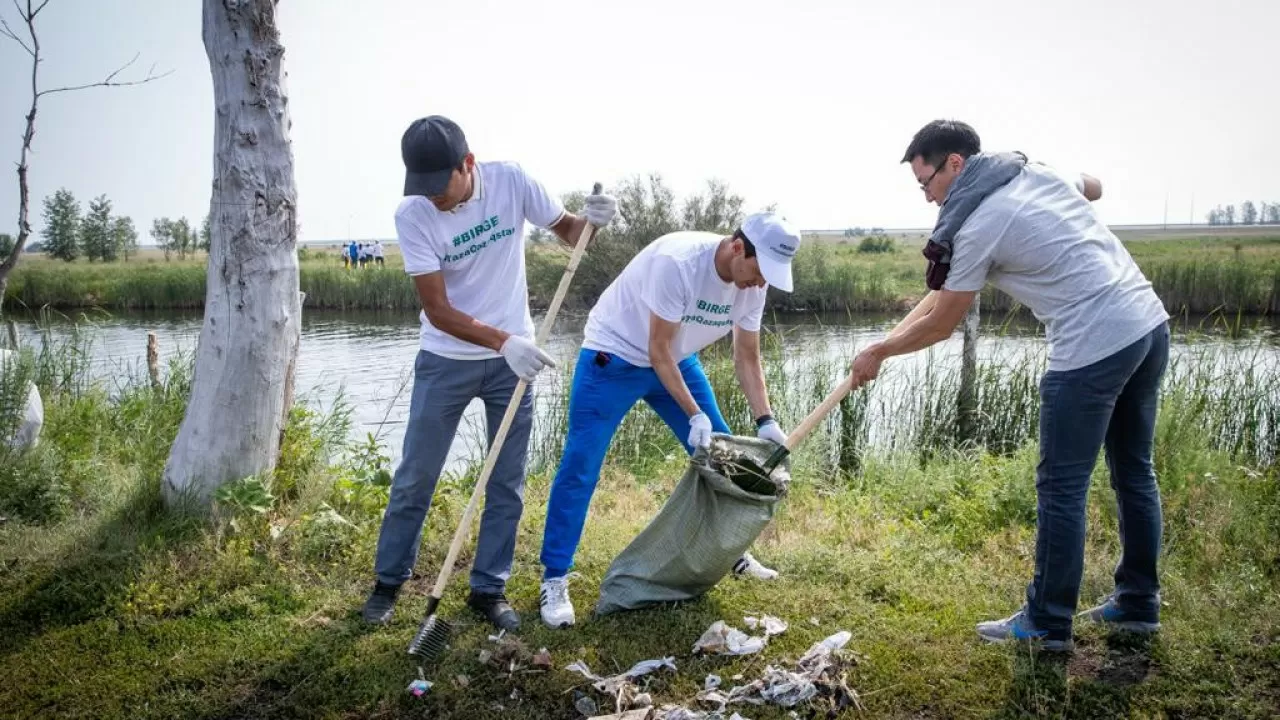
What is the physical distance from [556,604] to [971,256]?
1.98m

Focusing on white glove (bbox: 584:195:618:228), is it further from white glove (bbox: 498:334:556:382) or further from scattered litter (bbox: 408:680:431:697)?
scattered litter (bbox: 408:680:431:697)

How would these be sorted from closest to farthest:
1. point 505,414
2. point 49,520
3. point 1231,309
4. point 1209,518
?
point 505,414 → point 1209,518 → point 49,520 → point 1231,309

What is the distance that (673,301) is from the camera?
10.3ft

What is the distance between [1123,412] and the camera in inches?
111

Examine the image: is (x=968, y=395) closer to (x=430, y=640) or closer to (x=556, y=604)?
(x=556, y=604)

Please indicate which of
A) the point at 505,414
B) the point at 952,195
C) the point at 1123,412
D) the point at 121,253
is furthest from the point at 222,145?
the point at 121,253

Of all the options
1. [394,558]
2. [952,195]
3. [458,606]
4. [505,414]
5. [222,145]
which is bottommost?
[458,606]

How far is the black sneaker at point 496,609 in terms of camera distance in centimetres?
316

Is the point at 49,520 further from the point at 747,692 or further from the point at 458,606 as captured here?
the point at 747,692

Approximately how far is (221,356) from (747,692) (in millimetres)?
2797

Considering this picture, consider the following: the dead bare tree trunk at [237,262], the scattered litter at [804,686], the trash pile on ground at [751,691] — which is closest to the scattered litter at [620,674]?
the trash pile on ground at [751,691]

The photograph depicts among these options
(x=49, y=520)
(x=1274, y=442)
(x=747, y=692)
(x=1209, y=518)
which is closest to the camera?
(x=747, y=692)

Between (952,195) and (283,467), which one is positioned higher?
(952,195)

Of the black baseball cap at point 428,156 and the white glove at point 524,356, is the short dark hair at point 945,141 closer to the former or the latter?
the white glove at point 524,356
